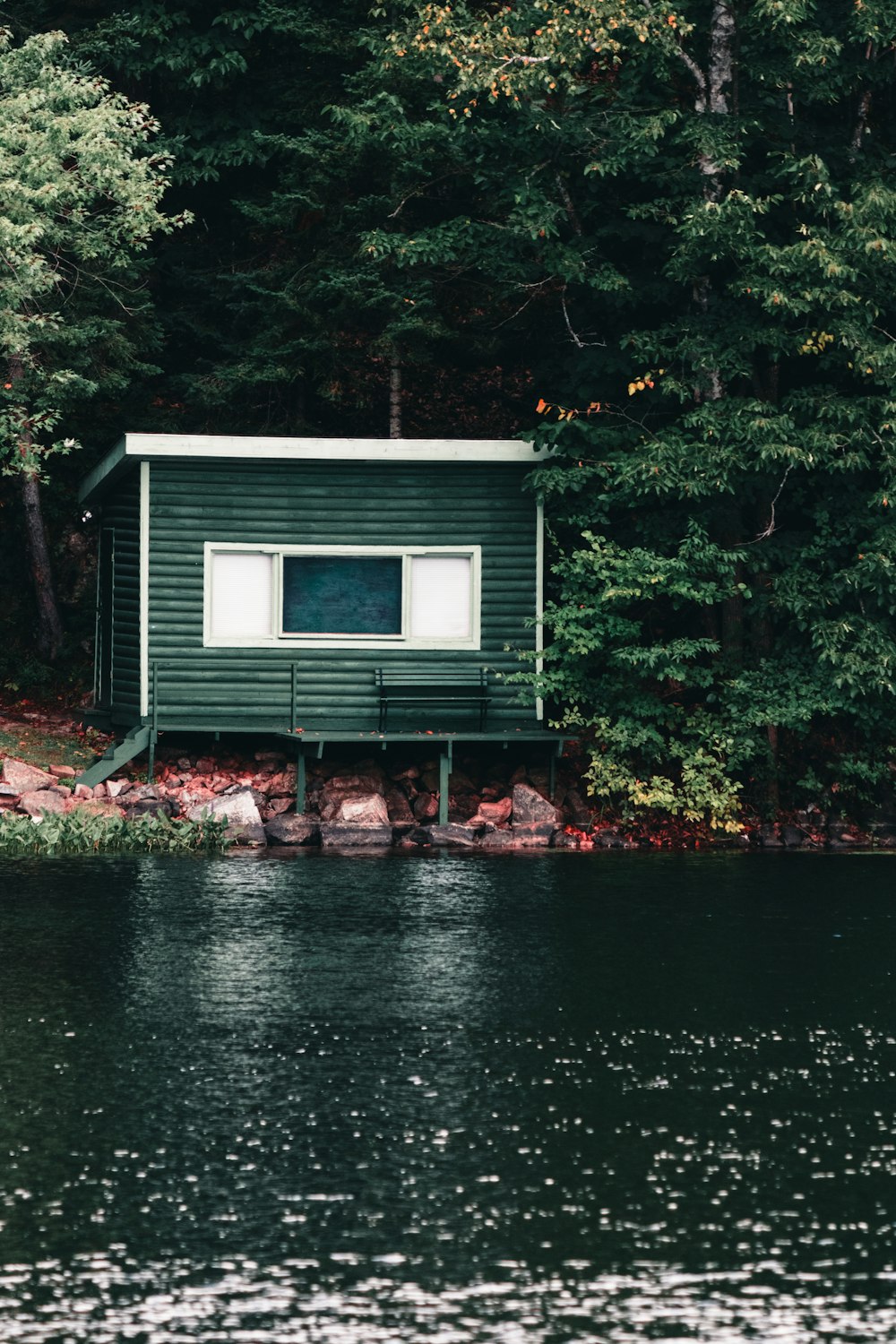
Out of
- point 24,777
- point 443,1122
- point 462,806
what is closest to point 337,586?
point 462,806

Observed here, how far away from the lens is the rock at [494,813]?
79.3 ft

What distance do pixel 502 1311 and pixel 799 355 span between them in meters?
20.3

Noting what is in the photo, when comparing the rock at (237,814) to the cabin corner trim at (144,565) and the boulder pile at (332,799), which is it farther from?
the cabin corner trim at (144,565)

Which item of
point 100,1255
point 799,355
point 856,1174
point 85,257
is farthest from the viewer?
point 85,257

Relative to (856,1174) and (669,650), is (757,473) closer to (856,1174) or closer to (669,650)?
(669,650)

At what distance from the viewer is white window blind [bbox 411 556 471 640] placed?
82.5ft

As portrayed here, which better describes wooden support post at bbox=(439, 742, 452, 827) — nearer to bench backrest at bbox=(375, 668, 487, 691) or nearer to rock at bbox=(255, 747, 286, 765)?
bench backrest at bbox=(375, 668, 487, 691)

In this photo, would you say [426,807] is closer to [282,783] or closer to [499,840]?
[499,840]

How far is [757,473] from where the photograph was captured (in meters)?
24.3

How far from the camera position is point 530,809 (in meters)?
24.0

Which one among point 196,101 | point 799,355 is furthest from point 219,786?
point 196,101

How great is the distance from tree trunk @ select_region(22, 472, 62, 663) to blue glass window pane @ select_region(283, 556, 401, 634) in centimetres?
845

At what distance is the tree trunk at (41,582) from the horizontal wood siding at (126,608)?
5456mm

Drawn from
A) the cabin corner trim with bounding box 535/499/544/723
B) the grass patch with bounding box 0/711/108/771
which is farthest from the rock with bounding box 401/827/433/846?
the grass patch with bounding box 0/711/108/771
